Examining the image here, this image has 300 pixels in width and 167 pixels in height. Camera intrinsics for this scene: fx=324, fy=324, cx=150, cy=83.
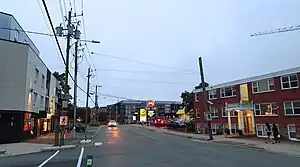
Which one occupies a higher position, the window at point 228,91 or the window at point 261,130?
the window at point 228,91

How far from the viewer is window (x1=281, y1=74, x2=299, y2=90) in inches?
1228

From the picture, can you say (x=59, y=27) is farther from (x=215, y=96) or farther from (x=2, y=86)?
(x=215, y=96)

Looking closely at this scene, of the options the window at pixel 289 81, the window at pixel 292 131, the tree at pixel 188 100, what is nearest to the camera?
the window at pixel 292 131

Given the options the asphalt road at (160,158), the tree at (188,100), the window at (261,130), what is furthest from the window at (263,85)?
the tree at (188,100)

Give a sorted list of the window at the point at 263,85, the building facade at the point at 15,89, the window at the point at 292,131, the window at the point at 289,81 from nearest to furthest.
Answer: the building facade at the point at 15,89
the window at the point at 292,131
the window at the point at 289,81
the window at the point at 263,85

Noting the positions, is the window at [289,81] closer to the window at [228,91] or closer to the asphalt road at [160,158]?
the window at [228,91]

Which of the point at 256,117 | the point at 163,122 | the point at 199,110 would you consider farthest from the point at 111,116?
the point at 256,117

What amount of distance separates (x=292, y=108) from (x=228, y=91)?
1184cm

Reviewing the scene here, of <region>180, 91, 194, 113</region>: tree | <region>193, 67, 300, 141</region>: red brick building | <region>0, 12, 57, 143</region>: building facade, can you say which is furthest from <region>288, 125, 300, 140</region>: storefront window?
<region>180, 91, 194, 113</region>: tree

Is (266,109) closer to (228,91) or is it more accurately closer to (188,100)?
(228,91)

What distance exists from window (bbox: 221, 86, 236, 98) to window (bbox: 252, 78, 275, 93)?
454 cm

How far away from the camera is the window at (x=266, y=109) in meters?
33.9

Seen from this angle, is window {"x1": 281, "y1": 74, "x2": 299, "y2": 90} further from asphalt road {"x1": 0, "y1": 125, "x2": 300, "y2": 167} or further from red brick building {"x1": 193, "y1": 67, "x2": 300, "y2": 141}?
asphalt road {"x1": 0, "y1": 125, "x2": 300, "y2": 167}

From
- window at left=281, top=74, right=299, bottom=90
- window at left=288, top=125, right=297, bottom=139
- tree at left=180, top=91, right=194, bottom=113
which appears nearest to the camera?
window at left=288, top=125, right=297, bottom=139
